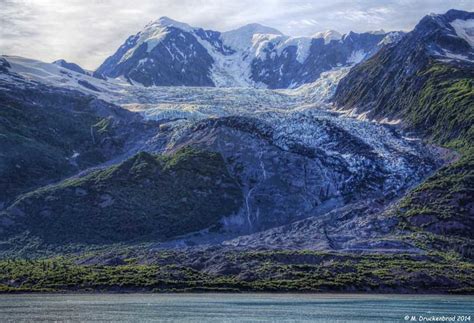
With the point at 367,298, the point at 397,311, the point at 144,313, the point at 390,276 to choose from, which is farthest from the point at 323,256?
the point at 144,313

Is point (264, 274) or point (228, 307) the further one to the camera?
point (264, 274)

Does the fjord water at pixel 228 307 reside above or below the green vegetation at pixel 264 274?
above

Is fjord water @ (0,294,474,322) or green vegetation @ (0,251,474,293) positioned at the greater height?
fjord water @ (0,294,474,322)

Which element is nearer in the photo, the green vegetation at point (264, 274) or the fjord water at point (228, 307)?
the fjord water at point (228, 307)

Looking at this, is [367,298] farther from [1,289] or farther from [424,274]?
[1,289]

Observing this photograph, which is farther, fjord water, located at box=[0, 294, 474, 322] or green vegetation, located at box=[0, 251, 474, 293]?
green vegetation, located at box=[0, 251, 474, 293]
